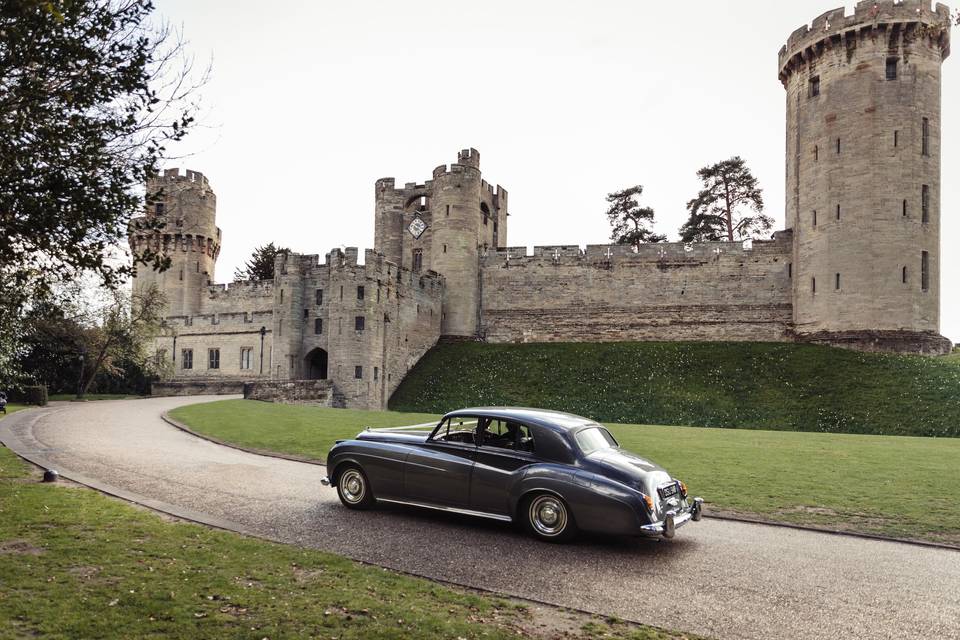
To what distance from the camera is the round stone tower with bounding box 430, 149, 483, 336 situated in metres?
46.9

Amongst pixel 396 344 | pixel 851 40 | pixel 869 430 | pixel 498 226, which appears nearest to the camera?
pixel 869 430

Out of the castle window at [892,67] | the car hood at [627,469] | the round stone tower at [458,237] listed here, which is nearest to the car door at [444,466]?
the car hood at [627,469]

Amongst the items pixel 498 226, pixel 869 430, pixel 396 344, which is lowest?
pixel 869 430

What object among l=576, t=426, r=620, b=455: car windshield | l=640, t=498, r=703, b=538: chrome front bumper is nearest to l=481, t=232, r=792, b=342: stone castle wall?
l=576, t=426, r=620, b=455: car windshield

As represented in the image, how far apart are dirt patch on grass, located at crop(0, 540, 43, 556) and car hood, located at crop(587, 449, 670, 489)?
20.4 ft

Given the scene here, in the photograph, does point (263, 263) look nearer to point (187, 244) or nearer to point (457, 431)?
point (187, 244)

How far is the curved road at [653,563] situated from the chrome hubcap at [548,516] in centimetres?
24

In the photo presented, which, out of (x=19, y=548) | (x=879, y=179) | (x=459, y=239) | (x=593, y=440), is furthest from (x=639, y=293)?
(x=19, y=548)

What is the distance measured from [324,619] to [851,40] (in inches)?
1693

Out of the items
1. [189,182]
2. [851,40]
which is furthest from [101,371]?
[851,40]

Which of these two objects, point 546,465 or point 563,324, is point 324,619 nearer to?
point 546,465

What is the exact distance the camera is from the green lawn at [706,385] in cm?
2944

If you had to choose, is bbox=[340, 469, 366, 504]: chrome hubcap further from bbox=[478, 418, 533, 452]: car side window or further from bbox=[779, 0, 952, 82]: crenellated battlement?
bbox=[779, 0, 952, 82]: crenellated battlement

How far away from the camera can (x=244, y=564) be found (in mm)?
6961
